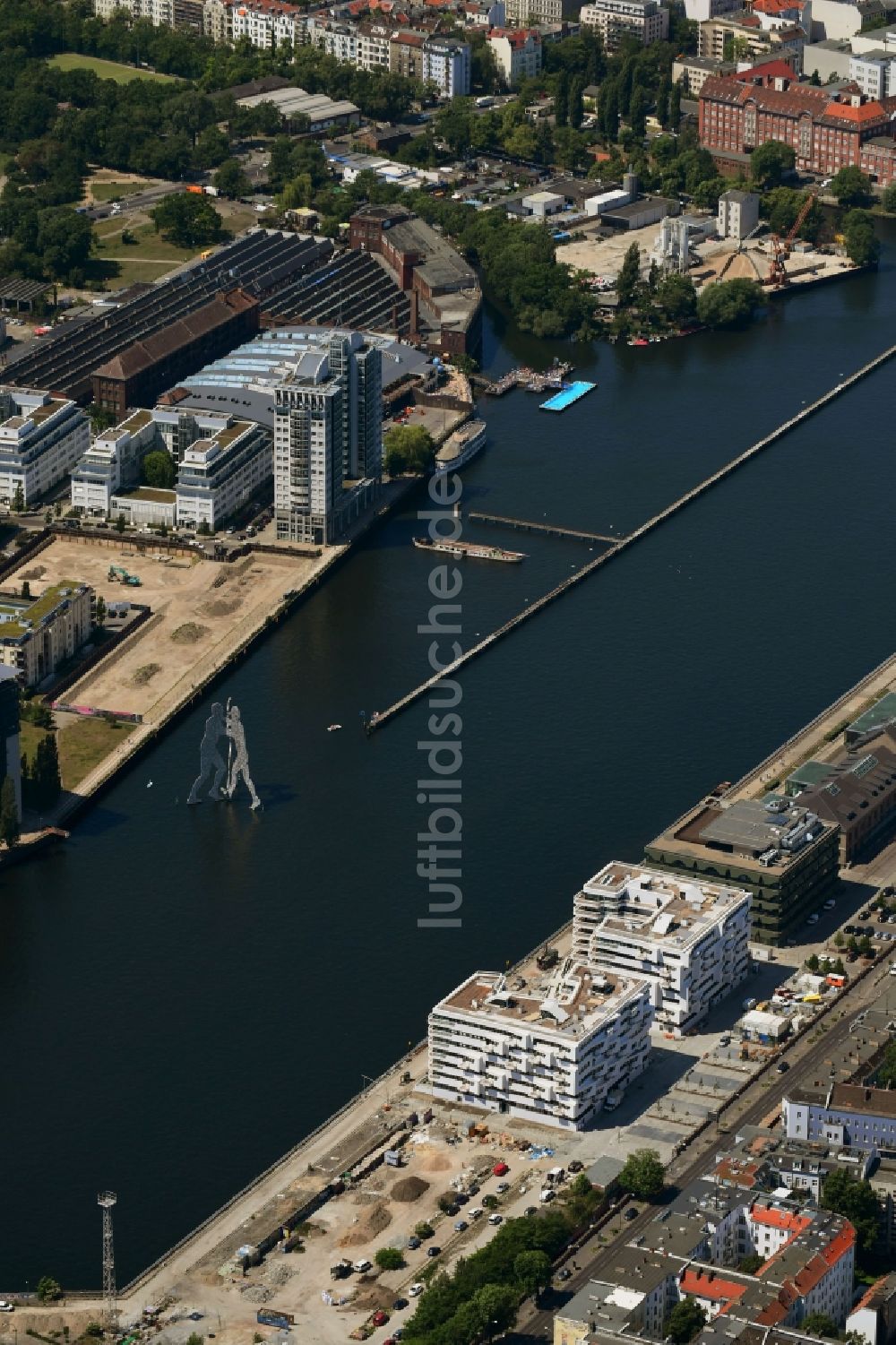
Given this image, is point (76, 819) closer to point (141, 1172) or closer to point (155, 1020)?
point (155, 1020)

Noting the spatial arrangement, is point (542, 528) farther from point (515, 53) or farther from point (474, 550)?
point (515, 53)

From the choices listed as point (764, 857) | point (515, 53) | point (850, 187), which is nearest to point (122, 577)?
point (764, 857)

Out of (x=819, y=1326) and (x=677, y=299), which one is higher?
(x=677, y=299)

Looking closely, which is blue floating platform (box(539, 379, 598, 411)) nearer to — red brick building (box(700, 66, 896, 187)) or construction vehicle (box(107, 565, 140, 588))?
construction vehicle (box(107, 565, 140, 588))

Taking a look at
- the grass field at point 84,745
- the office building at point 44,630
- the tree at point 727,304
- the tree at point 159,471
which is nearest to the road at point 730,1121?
the grass field at point 84,745

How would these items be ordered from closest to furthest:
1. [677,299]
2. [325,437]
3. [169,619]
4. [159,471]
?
[169,619]
[325,437]
[159,471]
[677,299]

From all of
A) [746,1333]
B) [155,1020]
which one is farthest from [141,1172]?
[746,1333]

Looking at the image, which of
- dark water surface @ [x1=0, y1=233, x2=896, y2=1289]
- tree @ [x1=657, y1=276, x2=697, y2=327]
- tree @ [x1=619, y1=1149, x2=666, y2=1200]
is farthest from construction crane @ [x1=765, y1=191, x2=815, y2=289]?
tree @ [x1=619, y1=1149, x2=666, y2=1200]

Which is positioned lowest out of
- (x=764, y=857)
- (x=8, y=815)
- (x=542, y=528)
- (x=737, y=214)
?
(x=8, y=815)
